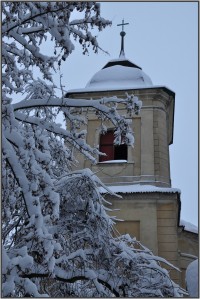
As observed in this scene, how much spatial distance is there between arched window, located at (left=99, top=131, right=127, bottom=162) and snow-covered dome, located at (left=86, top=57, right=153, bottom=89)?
1.83m

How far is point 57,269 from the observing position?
5320 mm

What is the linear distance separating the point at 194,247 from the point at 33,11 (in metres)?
12.9

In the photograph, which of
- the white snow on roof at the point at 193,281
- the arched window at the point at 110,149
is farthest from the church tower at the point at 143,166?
the white snow on roof at the point at 193,281

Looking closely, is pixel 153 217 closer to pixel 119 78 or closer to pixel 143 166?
pixel 143 166

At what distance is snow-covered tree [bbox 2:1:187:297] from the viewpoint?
5.00 m

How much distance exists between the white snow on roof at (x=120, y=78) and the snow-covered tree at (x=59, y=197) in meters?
10.7

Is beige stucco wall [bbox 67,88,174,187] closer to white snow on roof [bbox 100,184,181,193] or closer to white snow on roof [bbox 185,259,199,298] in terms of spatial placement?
white snow on roof [bbox 100,184,181,193]

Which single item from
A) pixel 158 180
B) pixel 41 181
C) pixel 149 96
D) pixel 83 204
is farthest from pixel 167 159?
pixel 41 181

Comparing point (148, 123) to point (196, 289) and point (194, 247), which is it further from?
point (196, 289)

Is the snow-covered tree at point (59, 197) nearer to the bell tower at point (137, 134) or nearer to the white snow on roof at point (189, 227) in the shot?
the bell tower at point (137, 134)

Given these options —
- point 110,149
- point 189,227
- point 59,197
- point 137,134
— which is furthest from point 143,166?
point 59,197

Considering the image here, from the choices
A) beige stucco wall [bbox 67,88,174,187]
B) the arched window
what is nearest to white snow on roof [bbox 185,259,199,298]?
beige stucco wall [bbox 67,88,174,187]

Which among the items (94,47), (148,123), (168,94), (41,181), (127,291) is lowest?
(127,291)

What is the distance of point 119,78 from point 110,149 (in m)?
2.92
